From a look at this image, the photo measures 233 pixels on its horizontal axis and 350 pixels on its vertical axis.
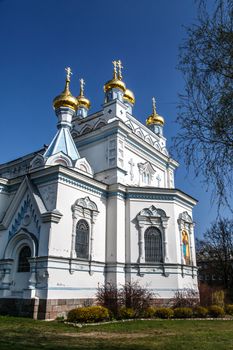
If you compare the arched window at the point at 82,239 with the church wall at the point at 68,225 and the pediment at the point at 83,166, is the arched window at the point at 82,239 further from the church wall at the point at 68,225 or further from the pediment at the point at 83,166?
the pediment at the point at 83,166

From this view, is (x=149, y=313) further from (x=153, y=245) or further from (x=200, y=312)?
(x=153, y=245)

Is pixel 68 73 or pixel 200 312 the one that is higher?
pixel 68 73

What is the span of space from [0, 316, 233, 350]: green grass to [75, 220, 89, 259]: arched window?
10.7 ft

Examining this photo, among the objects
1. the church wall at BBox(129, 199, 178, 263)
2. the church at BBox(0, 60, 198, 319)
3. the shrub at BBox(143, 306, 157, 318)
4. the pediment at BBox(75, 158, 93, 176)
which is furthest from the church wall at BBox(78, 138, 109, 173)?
the shrub at BBox(143, 306, 157, 318)

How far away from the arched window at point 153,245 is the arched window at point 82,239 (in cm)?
270

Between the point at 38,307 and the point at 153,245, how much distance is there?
18.2 feet

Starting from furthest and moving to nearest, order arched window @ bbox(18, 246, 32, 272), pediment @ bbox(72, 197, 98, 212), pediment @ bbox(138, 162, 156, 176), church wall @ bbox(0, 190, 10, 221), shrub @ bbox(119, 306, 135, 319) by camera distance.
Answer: pediment @ bbox(138, 162, 156, 176) → church wall @ bbox(0, 190, 10, 221) → pediment @ bbox(72, 197, 98, 212) → arched window @ bbox(18, 246, 32, 272) → shrub @ bbox(119, 306, 135, 319)

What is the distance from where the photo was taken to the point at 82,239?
12.5m

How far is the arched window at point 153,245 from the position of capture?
1352 centimetres

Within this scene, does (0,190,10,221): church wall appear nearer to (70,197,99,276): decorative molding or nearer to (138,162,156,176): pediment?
(70,197,99,276): decorative molding

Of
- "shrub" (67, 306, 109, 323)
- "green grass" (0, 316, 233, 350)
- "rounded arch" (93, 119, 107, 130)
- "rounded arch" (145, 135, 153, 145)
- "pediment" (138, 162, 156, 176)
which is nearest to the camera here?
"green grass" (0, 316, 233, 350)

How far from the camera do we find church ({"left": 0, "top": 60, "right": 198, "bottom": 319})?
11047mm

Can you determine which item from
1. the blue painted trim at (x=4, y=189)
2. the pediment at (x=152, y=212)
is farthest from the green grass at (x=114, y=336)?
the blue painted trim at (x=4, y=189)

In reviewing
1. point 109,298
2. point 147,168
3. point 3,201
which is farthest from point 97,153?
point 109,298
